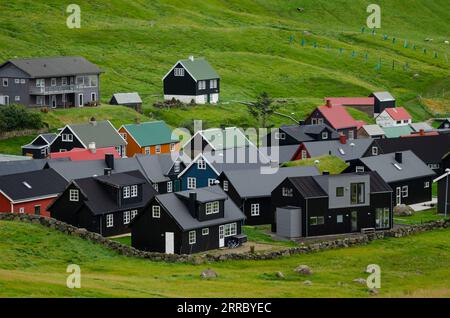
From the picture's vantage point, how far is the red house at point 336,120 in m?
145

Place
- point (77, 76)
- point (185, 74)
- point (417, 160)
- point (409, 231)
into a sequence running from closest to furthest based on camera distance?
point (409, 231) → point (417, 160) → point (77, 76) → point (185, 74)

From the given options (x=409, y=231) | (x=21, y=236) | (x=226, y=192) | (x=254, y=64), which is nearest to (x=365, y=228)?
(x=409, y=231)

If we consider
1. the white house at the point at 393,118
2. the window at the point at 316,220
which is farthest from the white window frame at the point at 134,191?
the white house at the point at 393,118

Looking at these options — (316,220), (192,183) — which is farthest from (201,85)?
(316,220)

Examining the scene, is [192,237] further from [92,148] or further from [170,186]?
[92,148]

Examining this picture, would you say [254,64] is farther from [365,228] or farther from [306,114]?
[365,228]

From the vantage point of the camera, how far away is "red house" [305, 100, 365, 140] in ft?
477

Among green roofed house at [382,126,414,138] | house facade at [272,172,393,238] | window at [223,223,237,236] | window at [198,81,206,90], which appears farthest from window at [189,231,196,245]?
window at [198,81,206,90]

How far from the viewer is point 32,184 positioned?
310ft

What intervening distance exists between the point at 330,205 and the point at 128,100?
62671 mm

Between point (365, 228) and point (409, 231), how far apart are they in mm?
3805

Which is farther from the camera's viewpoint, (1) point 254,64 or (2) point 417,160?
(1) point 254,64

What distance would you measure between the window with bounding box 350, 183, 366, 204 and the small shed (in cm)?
5974

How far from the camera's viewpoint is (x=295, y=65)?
195 metres
